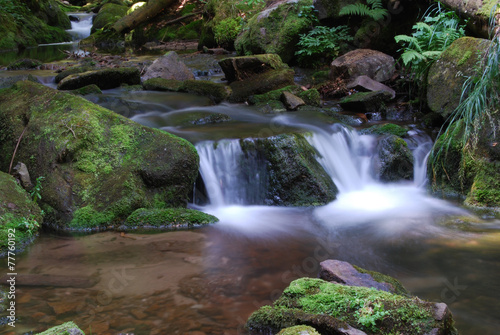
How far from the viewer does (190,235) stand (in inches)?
173

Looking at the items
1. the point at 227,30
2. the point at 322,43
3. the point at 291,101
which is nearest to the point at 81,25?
the point at 227,30

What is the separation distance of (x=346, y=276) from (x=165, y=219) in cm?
227

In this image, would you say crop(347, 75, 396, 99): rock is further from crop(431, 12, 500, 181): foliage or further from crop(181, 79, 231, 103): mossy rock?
crop(431, 12, 500, 181): foliage

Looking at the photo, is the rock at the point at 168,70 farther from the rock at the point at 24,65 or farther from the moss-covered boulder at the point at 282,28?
the rock at the point at 24,65

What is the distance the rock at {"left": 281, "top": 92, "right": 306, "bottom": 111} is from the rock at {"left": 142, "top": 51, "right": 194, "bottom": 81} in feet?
10.2

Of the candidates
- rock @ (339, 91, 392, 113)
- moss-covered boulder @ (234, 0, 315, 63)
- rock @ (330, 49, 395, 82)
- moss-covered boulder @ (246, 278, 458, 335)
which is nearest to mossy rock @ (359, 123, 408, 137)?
rock @ (339, 91, 392, 113)

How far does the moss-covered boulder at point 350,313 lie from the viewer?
2311 mm

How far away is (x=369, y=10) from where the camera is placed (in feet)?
35.0

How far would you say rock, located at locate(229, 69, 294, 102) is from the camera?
8.93m

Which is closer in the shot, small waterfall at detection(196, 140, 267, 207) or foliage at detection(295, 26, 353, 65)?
small waterfall at detection(196, 140, 267, 207)

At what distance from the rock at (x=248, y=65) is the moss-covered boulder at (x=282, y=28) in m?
1.80

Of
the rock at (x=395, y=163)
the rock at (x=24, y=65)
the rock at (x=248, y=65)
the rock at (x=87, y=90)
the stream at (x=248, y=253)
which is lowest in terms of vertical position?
the stream at (x=248, y=253)

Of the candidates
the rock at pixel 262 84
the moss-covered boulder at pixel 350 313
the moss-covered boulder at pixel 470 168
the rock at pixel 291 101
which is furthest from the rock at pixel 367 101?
the moss-covered boulder at pixel 350 313

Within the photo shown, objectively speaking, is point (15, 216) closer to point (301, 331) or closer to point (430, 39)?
point (301, 331)
